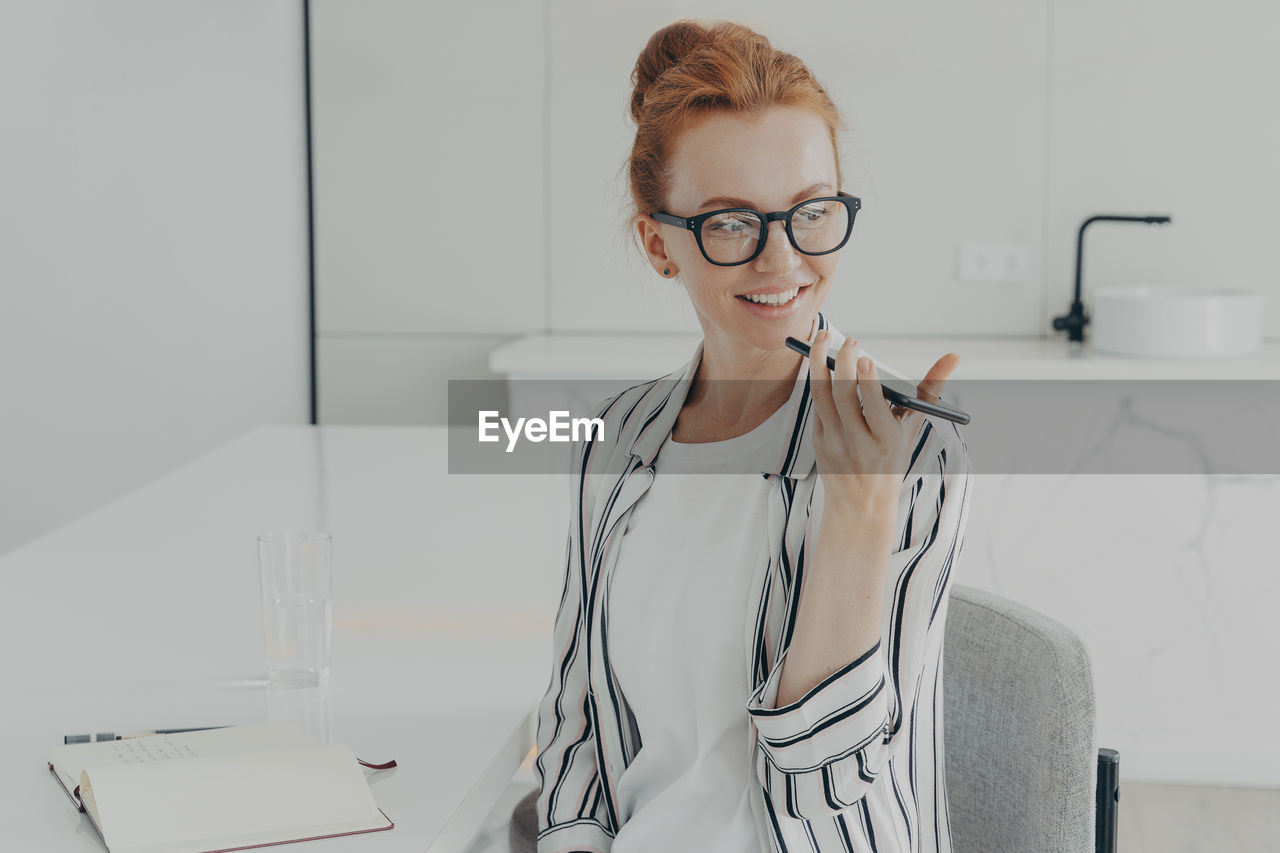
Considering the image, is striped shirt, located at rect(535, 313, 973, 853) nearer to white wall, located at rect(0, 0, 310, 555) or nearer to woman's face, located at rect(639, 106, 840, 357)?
woman's face, located at rect(639, 106, 840, 357)

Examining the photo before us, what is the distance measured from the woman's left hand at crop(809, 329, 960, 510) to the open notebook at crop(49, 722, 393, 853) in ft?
1.27

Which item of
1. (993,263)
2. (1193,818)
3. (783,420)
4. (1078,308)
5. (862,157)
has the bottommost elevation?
(1193,818)

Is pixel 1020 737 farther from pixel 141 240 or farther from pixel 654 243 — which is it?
pixel 141 240

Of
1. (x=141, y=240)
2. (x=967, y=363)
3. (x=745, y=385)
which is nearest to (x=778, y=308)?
(x=745, y=385)

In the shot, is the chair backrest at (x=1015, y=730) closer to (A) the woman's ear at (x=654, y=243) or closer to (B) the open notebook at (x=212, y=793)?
(A) the woman's ear at (x=654, y=243)

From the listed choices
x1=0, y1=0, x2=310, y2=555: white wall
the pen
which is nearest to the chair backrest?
the pen

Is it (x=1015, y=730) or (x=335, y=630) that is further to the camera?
(x=335, y=630)

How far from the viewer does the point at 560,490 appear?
1816 millimetres

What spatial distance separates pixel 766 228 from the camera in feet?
Result: 3.12

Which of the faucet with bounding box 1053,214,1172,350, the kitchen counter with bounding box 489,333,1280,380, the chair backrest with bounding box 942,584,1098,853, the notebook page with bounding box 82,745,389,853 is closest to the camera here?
the notebook page with bounding box 82,745,389,853

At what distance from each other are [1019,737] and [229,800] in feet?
2.10

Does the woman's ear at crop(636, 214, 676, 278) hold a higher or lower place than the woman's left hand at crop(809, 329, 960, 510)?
higher

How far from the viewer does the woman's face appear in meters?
0.96

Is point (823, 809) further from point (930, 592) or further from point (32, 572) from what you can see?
point (32, 572)
